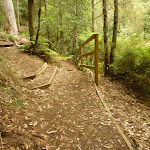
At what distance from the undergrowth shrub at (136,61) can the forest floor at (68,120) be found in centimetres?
83

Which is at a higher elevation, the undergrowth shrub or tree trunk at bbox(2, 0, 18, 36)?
tree trunk at bbox(2, 0, 18, 36)

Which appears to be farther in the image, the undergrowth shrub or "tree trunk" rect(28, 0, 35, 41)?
"tree trunk" rect(28, 0, 35, 41)

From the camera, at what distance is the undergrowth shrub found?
4475 mm

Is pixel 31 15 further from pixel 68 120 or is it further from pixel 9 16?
pixel 68 120

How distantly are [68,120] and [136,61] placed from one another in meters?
3.51

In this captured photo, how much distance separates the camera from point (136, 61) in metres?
4.73

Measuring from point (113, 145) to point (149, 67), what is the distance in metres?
3.32

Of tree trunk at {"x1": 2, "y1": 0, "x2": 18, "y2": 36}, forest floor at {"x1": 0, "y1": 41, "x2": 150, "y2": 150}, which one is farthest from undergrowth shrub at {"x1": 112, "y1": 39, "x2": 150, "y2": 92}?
tree trunk at {"x1": 2, "y1": 0, "x2": 18, "y2": 36}

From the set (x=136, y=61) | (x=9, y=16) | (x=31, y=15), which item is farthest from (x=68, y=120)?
(x=9, y=16)

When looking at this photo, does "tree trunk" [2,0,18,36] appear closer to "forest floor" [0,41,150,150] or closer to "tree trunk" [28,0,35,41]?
"tree trunk" [28,0,35,41]

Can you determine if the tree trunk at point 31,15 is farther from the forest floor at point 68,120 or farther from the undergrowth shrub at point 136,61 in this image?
the undergrowth shrub at point 136,61

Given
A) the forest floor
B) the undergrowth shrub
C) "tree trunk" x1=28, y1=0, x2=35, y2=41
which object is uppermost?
"tree trunk" x1=28, y1=0, x2=35, y2=41

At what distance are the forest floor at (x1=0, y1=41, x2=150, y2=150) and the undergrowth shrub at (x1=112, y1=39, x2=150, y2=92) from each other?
32.5 inches

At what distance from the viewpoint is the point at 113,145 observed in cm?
223
